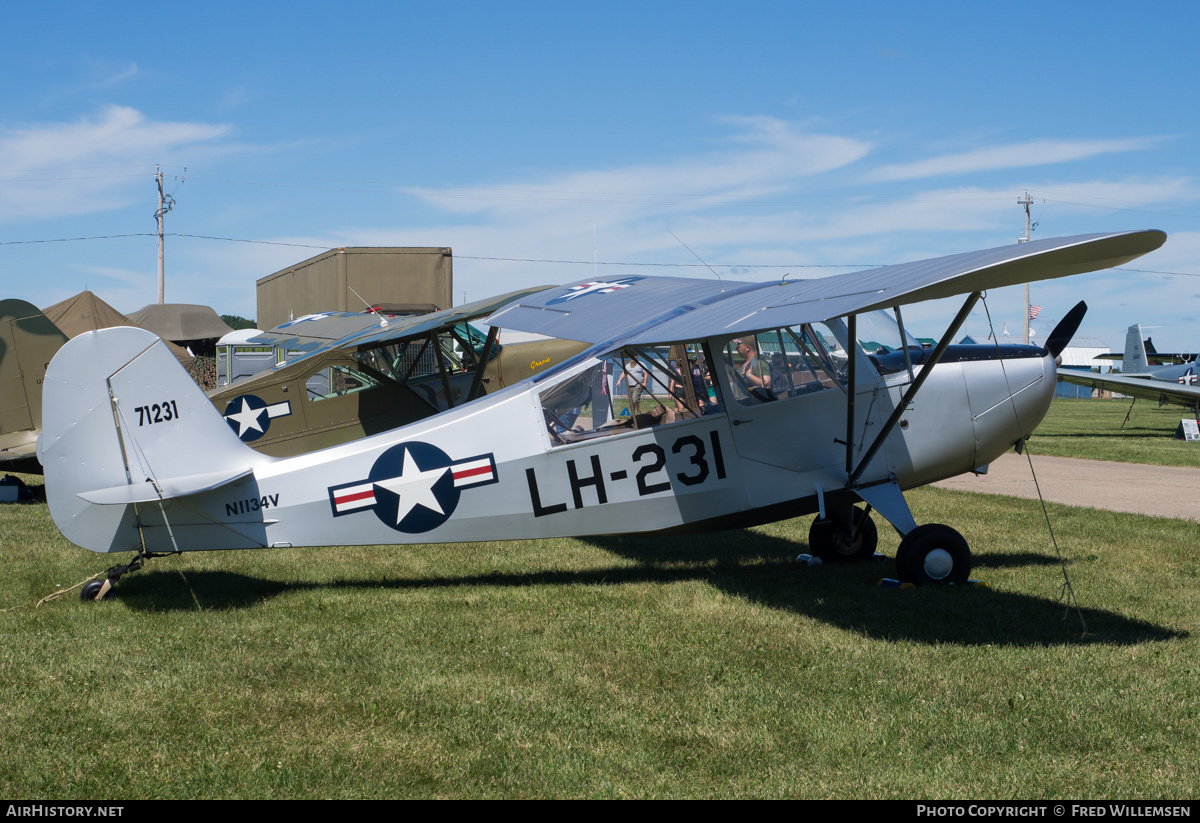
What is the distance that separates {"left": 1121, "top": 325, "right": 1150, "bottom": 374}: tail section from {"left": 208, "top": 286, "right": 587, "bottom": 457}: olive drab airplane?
2839 cm

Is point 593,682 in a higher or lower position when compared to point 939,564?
higher

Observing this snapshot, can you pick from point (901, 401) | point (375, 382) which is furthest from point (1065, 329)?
point (375, 382)

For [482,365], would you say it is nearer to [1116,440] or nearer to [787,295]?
[787,295]

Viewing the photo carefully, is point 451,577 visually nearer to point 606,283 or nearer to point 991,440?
point 606,283

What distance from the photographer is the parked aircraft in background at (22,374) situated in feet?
36.0

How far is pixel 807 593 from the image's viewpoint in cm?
685

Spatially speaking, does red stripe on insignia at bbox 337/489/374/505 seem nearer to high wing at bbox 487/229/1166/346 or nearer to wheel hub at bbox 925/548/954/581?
high wing at bbox 487/229/1166/346

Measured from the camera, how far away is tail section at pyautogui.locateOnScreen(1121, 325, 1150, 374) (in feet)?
104

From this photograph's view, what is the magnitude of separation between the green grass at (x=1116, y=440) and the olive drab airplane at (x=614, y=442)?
725 centimetres

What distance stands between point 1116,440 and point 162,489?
71.9ft

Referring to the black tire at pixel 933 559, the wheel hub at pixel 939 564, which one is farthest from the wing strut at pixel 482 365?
the wheel hub at pixel 939 564

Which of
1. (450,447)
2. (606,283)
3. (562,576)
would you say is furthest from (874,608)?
(606,283)

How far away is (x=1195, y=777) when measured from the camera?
3.61 metres

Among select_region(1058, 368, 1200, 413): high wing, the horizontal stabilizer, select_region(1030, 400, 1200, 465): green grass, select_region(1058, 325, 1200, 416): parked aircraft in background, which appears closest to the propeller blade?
select_region(1030, 400, 1200, 465): green grass
